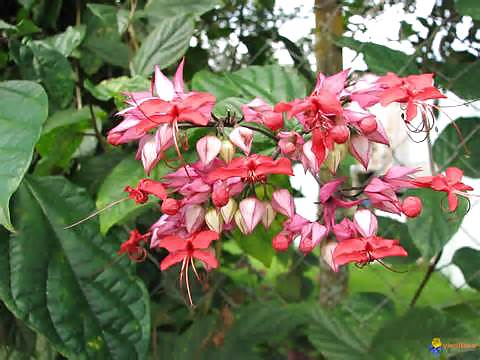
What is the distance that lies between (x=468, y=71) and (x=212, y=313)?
650 mm

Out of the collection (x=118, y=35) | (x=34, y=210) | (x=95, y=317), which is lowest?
(x=95, y=317)

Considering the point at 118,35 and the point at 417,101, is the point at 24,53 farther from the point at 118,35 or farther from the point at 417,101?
the point at 417,101

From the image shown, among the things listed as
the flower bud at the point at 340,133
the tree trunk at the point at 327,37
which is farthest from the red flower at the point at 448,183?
the tree trunk at the point at 327,37

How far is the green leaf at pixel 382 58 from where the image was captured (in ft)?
2.86

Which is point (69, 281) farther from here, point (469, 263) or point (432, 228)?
point (469, 263)

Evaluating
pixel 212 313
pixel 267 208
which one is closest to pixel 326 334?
pixel 212 313

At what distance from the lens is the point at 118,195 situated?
752 mm

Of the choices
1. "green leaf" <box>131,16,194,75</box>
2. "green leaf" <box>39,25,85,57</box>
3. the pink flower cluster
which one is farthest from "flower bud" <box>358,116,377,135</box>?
"green leaf" <box>39,25,85,57</box>

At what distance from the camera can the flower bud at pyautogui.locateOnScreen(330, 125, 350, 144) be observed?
476mm

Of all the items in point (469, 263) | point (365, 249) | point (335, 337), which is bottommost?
point (335, 337)

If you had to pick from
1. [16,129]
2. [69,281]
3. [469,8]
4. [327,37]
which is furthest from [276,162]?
[327,37]

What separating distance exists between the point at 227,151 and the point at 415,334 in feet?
1.86

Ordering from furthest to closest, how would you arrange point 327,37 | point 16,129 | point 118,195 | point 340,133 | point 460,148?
point 327,37
point 460,148
point 118,195
point 16,129
point 340,133

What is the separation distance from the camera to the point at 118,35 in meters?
1.01
